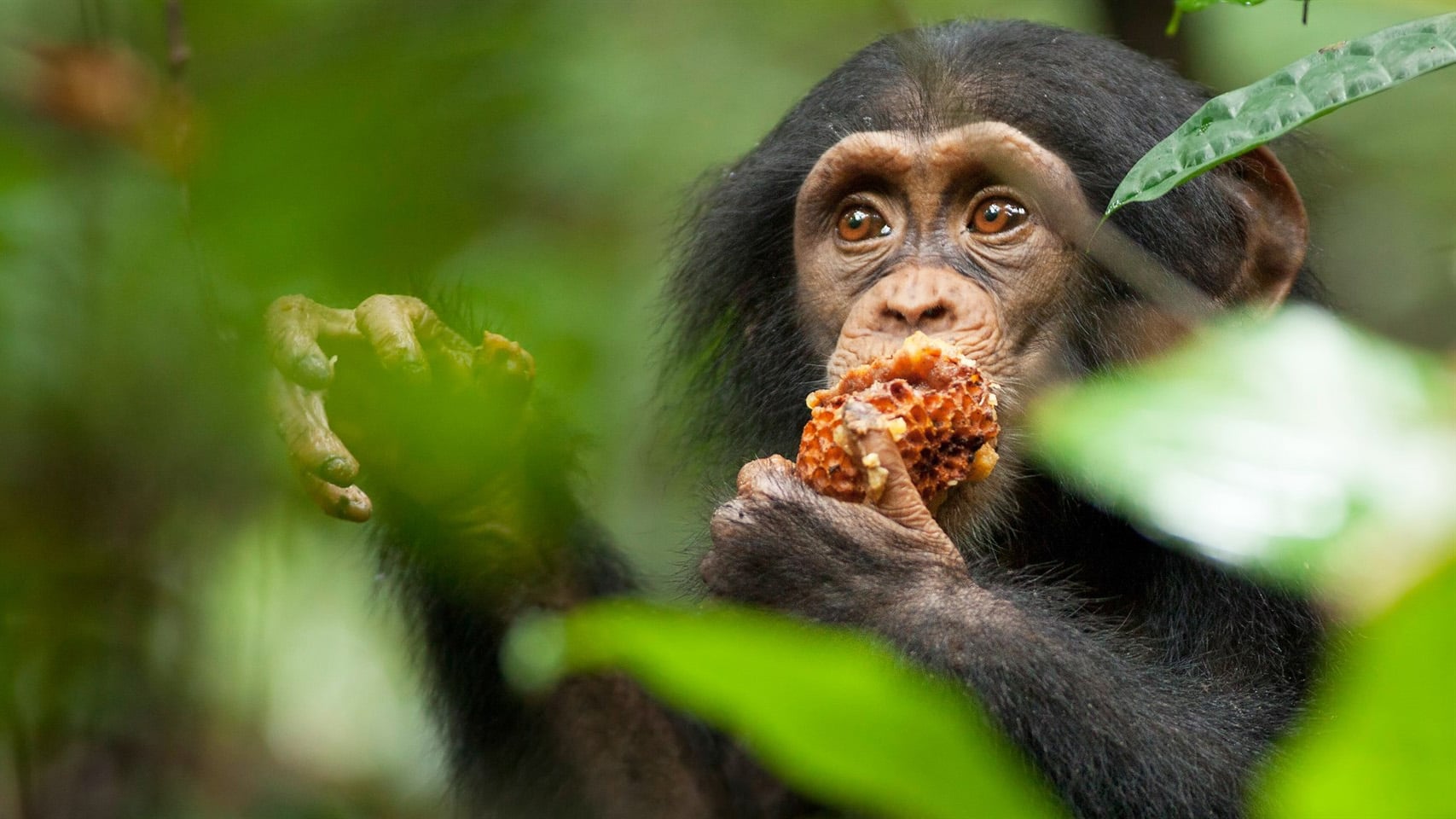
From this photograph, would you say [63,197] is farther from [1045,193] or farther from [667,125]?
[667,125]

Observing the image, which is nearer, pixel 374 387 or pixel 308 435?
pixel 308 435

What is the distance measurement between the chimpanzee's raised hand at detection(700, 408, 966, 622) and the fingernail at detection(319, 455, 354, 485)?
2.99 ft

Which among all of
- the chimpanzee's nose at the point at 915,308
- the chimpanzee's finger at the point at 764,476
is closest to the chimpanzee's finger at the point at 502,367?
the chimpanzee's finger at the point at 764,476

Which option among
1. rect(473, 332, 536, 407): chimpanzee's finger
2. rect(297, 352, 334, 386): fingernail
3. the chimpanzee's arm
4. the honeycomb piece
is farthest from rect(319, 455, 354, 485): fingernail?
the honeycomb piece

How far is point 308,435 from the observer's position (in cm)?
344

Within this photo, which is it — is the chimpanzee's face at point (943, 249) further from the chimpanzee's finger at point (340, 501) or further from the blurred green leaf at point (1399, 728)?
the blurred green leaf at point (1399, 728)

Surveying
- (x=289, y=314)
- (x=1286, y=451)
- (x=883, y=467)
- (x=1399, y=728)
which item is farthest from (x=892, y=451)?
(x=1399, y=728)

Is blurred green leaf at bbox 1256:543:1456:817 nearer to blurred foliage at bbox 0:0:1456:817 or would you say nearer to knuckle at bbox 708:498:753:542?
blurred foliage at bbox 0:0:1456:817

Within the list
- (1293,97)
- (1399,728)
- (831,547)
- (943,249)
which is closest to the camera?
(1399,728)

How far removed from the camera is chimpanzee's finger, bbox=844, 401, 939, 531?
126 inches

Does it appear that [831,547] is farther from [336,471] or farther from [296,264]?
[296,264]

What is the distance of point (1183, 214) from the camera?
398 cm

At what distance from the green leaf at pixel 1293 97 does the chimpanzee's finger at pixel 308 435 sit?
6.46ft

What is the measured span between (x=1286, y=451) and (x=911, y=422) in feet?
7.66
